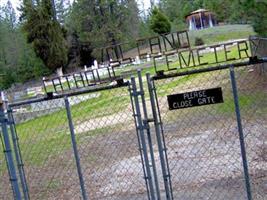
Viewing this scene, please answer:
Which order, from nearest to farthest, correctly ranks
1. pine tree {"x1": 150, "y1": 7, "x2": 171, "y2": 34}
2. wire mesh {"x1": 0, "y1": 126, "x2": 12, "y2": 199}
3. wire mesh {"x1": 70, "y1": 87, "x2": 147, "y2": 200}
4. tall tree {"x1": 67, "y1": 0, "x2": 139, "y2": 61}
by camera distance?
wire mesh {"x1": 70, "y1": 87, "x2": 147, "y2": 200} < wire mesh {"x1": 0, "y1": 126, "x2": 12, "y2": 199} < pine tree {"x1": 150, "y1": 7, "x2": 171, "y2": 34} < tall tree {"x1": 67, "y1": 0, "x2": 139, "y2": 61}

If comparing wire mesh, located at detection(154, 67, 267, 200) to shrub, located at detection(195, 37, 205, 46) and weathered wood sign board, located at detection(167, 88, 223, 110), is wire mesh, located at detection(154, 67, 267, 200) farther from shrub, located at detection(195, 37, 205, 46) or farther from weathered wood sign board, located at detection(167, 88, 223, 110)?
shrub, located at detection(195, 37, 205, 46)

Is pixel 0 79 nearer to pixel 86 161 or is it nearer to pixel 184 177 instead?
pixel 86 161

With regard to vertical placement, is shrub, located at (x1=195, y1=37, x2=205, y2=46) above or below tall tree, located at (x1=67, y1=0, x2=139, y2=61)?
below

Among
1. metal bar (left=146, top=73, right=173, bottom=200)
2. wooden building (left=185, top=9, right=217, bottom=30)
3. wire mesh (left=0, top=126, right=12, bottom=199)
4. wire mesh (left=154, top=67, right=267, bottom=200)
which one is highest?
wooden building (left=185, top=9, right=217, bottom=30)

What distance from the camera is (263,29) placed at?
13680mm

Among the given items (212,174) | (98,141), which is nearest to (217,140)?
(212,174)

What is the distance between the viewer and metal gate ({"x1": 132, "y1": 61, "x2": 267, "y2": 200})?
4.99m

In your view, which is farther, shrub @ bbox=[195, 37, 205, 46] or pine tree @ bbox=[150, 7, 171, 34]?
pine tree @ bbox=[150, 7, 171, 34]

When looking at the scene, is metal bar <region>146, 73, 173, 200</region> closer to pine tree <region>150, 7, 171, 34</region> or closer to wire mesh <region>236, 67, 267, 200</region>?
wire mesh <region>236, 67, 267, 200</region>

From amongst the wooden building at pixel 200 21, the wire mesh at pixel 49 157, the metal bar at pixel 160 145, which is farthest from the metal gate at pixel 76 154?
the wooden building at pixel 200 21

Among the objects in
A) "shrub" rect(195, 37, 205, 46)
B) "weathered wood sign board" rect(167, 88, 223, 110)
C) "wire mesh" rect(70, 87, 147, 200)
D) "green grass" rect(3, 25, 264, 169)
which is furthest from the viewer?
"shrub" rect(195, 37, 205, 46)

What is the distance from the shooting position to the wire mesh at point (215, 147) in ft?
22.2

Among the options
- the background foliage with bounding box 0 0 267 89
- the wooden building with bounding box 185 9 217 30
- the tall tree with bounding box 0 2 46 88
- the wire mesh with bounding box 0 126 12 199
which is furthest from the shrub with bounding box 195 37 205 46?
the wire mesh with bounding box 0 126 12 199

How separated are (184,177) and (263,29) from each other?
7626mm
